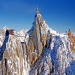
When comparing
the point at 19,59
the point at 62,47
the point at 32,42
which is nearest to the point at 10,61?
the point at 19,59

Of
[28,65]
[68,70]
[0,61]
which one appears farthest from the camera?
[28,65]

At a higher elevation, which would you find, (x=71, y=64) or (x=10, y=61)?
(x=10, y=61)

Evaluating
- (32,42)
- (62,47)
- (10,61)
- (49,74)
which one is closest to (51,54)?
(62,47)

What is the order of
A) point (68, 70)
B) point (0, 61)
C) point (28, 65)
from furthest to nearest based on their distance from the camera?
1. point (28, 65)
2. point (0, 61)
3. point (68, 70)

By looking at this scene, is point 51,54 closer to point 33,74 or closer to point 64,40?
point 64,40

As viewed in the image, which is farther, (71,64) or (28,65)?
Result: (28,65)

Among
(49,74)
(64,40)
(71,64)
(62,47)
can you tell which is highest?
(64,40)

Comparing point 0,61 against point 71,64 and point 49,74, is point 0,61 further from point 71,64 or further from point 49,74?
point 71,64
